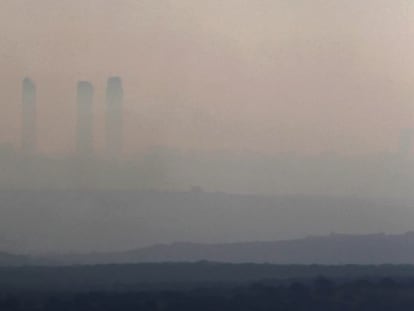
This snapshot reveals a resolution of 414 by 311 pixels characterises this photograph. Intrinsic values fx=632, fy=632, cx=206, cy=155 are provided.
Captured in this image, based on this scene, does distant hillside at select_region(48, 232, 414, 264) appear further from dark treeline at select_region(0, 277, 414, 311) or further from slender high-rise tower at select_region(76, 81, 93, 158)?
slender high-rise tower at select_region(76, 81, 93, 158)

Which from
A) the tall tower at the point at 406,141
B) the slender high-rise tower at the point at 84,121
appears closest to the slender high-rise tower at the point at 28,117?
the slender high-rise tower at the point at 84,121

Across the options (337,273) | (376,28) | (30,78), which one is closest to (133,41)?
(30,78)

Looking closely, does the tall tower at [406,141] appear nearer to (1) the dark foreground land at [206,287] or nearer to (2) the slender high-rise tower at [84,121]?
(1) the dark foreground land at [206,287]

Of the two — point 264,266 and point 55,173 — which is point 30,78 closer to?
point 55,173

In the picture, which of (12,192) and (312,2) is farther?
(312,2)

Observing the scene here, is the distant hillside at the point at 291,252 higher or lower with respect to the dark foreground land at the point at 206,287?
higher

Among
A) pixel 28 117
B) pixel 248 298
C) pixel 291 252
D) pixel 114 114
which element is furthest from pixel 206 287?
pixel 28 117

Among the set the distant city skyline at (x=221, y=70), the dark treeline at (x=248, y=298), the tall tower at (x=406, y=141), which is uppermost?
the distant city skyline at (x=221, y=70)
